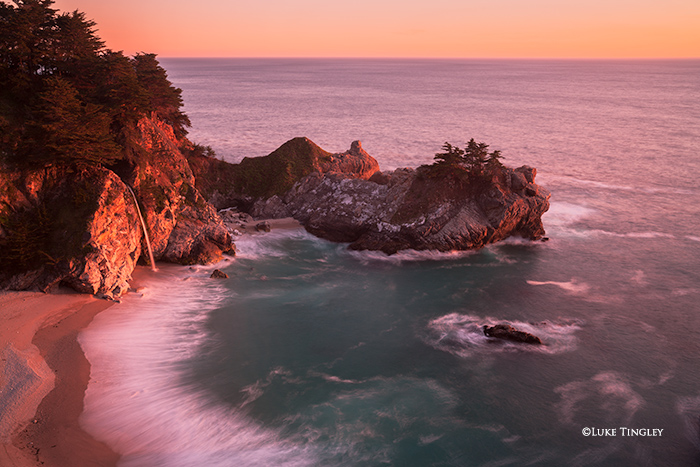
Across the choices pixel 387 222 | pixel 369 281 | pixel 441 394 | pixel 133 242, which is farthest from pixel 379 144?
pixel 441 394

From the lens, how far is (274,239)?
42.7m

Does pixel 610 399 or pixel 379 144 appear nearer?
pixel 610 399

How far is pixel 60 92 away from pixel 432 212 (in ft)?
98.6

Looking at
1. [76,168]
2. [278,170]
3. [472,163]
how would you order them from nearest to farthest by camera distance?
[76,168] < [472,163] < [278,170]

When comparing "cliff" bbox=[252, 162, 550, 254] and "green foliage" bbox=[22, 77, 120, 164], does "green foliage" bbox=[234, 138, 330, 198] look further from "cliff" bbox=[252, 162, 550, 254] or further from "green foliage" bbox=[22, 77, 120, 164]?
"green foliage" bbox=[22, 77, 120, 164]

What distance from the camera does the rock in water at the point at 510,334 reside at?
27.6 meters

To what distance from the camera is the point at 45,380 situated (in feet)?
72.0

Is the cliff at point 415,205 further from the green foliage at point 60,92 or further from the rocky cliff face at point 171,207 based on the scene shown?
the green foliage at point 60,92

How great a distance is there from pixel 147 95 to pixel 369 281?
23562 mm

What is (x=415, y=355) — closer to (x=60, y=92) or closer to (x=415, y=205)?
(x=415, y=205)

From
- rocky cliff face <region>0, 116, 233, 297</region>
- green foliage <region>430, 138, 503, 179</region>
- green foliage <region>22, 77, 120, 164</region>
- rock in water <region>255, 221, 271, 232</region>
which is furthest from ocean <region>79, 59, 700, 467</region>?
green foliage <region>22, 77, 120, 164</region>

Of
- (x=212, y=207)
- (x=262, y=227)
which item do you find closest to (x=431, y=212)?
(x=262, y=227)

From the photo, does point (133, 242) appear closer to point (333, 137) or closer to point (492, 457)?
point (492, 457)

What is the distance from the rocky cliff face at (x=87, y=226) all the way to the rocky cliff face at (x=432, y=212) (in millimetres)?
13833
